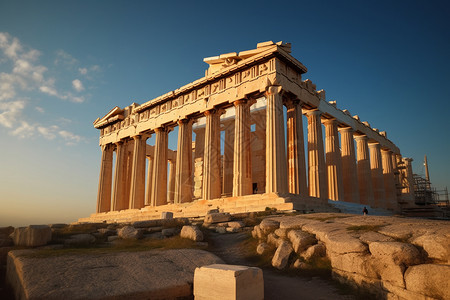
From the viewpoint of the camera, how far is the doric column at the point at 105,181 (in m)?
34.8

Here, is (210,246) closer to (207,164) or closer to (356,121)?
(207,164)

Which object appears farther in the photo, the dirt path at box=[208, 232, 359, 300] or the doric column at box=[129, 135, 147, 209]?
the doric column at box=[129, 135, 147, 209]

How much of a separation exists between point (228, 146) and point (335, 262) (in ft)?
78.9

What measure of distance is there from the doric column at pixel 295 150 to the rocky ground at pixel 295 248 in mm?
10447

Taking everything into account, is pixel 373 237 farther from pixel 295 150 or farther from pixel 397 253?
pixel 295 150

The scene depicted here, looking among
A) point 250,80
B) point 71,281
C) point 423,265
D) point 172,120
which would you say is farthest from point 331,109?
point 71,281

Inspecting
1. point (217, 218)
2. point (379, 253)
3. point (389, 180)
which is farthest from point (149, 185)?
point (379, 253)

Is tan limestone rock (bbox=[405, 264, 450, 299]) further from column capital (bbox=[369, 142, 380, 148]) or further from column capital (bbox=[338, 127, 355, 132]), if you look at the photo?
column capital (bbox=[369, 142, 380, 148])

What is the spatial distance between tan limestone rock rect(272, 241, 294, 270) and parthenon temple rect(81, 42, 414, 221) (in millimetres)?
8125

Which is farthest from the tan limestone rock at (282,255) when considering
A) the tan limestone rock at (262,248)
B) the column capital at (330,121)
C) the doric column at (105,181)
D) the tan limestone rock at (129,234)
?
the doric column at (105,181)

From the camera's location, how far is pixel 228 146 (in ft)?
101

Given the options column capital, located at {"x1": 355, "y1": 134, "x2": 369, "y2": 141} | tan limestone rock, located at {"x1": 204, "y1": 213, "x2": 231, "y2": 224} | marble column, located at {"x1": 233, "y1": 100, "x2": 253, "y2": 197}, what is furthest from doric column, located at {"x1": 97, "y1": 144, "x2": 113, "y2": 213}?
column capital, located at {"x1": 355, "y1": 134, "x2": 369, "y2": 141}

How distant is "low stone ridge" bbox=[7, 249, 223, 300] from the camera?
5.38m

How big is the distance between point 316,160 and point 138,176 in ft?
54.9
